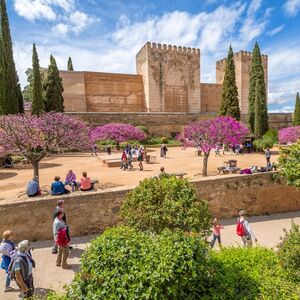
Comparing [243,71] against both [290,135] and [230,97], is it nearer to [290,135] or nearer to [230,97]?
[230,97]

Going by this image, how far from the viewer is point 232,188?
929 centimetres

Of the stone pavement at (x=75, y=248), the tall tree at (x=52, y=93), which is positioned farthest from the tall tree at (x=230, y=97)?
the tall tree at (x=52, y=93)

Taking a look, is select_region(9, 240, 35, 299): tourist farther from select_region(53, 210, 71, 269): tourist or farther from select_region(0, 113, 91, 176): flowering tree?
select_region(0, 113, 91, 176): flowering tree

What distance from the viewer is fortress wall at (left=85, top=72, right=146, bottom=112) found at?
3388cm

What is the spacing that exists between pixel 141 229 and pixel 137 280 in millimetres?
2030

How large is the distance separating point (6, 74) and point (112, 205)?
1980 centimetres

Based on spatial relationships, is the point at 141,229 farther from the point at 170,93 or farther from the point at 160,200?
the point at 170,93

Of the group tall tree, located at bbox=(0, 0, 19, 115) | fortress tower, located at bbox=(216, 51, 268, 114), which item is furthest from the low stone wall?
fortress tower, located at bbox=(216, 51, 268, 114)

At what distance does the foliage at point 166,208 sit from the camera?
4.85 m

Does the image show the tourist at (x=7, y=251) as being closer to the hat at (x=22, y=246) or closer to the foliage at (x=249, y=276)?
the hat at (x=22, y=246)

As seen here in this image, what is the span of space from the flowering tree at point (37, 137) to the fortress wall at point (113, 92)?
2340cm

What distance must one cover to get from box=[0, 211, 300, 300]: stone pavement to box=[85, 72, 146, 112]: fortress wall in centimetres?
2811

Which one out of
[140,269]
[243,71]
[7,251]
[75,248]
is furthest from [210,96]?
[140,269]

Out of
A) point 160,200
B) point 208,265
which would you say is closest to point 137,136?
point 160,200
